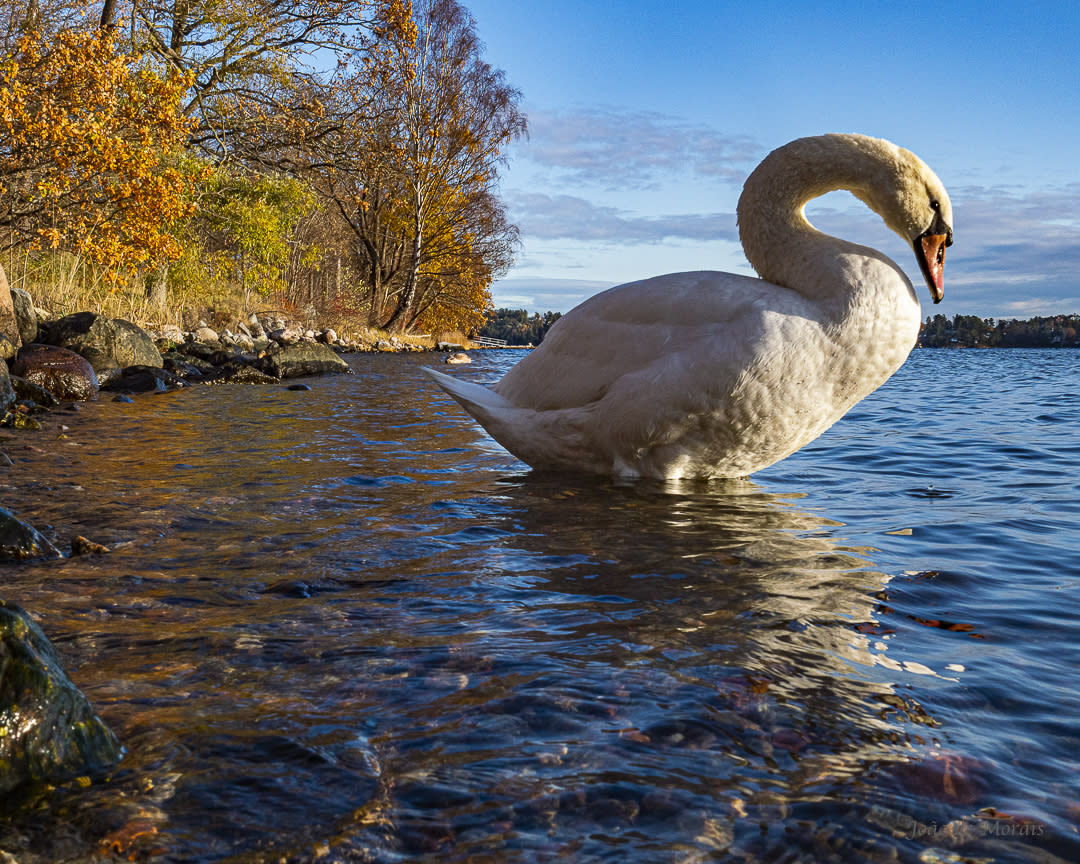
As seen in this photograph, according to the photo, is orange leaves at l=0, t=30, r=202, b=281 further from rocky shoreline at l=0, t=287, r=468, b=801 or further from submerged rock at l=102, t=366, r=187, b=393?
submerged rock at l=102, t=366, r=187, b=393

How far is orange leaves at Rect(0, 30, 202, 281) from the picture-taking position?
12852mm

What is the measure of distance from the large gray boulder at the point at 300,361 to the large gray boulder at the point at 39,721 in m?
13.9

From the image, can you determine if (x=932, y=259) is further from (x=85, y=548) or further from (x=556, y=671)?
(x=85, y=548)

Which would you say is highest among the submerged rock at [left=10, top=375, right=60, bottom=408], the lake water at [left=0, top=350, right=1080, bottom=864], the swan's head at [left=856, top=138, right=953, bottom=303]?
the swan's head at [left=856, top=138, right=953, bottom=303]

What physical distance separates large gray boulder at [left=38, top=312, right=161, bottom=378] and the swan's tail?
27.5 feet

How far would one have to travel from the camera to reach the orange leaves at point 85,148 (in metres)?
12.9

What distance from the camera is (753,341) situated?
14.1ft

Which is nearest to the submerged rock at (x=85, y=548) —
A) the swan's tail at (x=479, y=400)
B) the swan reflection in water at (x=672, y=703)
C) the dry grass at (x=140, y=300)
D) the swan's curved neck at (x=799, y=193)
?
the swan reflection in water at (x=672, y=703)

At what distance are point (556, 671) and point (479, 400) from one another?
10.5 ft

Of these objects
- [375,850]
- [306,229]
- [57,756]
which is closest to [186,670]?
[57,756]

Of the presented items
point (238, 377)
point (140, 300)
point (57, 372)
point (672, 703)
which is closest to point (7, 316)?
point (57, 372)

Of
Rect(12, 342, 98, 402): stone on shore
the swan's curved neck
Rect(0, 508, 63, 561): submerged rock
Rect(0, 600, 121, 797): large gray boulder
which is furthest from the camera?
Rect(12, 342, 98, 402): stone on shore

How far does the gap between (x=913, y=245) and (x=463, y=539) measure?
3067 mm

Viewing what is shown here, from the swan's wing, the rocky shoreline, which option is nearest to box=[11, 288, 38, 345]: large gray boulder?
the rocky shoreline
